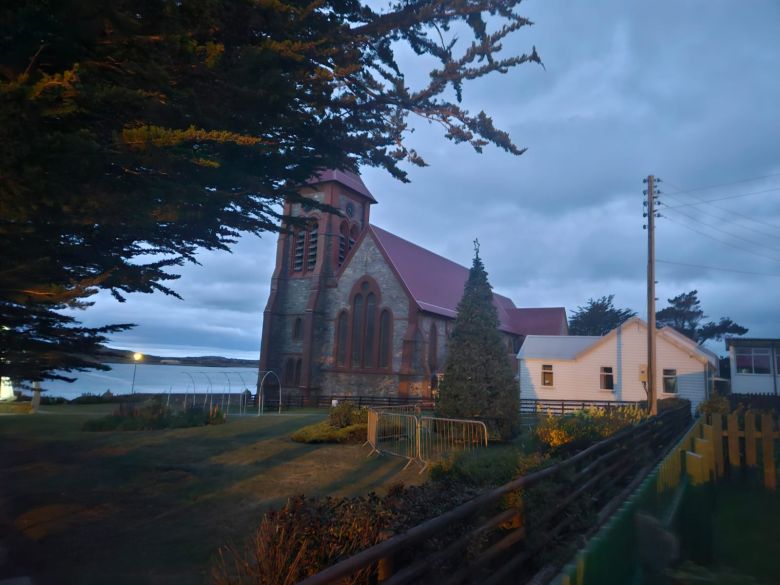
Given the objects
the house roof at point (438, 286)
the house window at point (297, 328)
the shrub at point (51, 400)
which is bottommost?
the shrub at point (51, 400)

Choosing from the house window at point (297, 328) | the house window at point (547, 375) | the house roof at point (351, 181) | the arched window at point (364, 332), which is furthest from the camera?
the house window at point (297, 328)

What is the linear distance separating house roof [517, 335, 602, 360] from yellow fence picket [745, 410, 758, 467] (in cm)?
2420

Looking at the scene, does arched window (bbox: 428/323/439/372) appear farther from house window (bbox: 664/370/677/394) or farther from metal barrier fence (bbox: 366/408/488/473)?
metal barrier fence (bbox: 366/408/488/473)

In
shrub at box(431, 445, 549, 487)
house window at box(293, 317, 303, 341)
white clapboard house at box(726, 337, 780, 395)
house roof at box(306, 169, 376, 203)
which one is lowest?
shrub at box(431, 445, 549, 487)

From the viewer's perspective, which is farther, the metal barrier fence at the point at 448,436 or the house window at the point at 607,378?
the house window at the point at 607,378

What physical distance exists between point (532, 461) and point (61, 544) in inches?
234

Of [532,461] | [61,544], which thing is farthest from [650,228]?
[61,544]

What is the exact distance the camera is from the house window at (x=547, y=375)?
3553 centimetres

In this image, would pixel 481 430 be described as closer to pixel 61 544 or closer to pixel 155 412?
pixel 61 544

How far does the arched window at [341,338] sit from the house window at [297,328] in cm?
331

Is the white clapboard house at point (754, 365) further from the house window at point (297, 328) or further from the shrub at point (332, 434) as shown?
the house window at point (297, 328)

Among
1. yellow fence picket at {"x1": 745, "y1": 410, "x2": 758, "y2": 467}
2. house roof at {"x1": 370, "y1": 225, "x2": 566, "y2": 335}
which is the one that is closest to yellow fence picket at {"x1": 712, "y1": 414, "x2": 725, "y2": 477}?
yellow fence picket at {"x1": 745, "y1": 410, "x2": 758, "y2": 467}

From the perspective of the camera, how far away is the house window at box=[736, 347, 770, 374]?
33.3 metres

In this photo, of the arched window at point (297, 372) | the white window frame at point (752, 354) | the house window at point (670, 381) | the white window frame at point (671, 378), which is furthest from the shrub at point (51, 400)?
the white window frame at point (752, 354)
